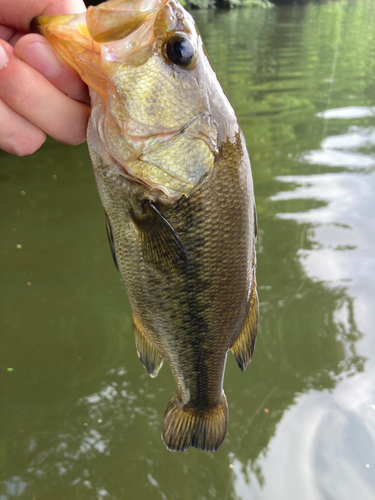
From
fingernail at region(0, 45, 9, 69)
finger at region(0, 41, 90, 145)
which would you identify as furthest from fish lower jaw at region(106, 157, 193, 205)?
fingernail at region(0, 45, 9, 69)

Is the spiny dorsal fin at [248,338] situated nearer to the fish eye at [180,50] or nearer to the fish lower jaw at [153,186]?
the fish lower jaw at [153,186]

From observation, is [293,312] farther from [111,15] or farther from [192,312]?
Answer: [111,15]

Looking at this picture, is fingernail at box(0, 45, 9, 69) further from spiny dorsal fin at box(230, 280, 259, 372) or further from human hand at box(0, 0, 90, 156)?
spiny dorsal fin at box(230, 280, 259, 372)

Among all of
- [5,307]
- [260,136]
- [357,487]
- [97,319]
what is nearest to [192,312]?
[357,487]

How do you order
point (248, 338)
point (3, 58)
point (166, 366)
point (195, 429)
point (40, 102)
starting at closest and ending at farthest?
point (3, 58) → point (40, 102) → point (248, 338) → point (195, 429) → point (166, 366)

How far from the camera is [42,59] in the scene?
1220 millimetres

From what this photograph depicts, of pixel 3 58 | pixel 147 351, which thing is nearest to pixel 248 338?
pixel 147 351

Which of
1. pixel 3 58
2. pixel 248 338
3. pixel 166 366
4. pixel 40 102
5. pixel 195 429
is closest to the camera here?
pixel 3 58

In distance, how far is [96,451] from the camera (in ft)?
7.97

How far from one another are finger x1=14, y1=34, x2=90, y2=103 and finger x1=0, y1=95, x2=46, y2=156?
0.17 meters

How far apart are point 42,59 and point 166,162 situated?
454 mm

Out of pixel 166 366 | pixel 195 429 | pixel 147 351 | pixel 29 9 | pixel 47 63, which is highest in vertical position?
pixel 29 9

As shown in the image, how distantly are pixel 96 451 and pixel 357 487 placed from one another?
4.79 ft

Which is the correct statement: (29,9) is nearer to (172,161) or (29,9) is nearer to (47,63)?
(47,63)
